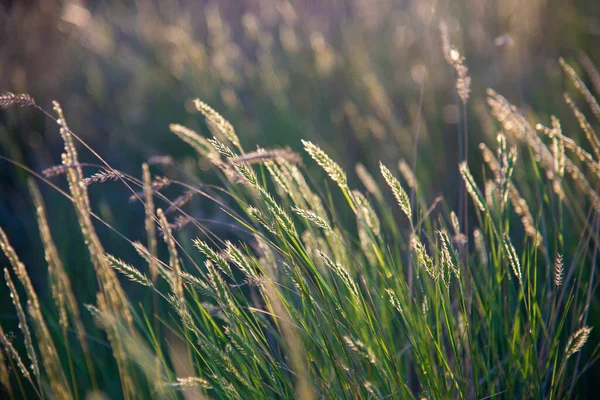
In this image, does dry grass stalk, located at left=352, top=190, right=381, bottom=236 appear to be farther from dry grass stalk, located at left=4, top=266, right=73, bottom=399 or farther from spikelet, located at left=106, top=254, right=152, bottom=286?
dry grass stalk, located at left=4, top=266, right=73, bottom=399

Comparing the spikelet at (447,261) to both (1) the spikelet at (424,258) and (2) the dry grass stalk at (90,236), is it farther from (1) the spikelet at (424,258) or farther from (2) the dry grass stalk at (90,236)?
(2) the dry grass stalk at (90,236)

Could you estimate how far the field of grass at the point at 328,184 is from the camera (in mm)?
1240

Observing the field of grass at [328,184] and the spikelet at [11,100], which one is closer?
the spikelet at [11,100]

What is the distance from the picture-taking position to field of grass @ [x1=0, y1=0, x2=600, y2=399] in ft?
4.07

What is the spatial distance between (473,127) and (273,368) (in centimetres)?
208

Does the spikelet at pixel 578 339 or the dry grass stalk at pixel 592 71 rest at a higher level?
the dry grass stalk at pixel 592 71

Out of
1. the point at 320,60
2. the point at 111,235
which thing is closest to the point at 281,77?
the point at 320,60

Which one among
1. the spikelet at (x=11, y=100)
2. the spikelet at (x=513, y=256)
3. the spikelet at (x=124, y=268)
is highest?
the spikelet at (x=11, y=100)

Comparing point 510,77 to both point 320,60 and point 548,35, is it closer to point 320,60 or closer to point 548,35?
point 548,35

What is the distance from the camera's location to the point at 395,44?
11.3 feet

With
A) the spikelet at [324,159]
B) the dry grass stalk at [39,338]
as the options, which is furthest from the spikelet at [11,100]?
the spikelet at [324,159]

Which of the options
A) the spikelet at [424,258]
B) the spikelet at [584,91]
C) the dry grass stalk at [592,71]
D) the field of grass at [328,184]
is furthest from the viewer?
the dry grass stalk at [592,71]

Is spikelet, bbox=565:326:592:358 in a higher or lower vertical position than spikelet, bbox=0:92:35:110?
lower

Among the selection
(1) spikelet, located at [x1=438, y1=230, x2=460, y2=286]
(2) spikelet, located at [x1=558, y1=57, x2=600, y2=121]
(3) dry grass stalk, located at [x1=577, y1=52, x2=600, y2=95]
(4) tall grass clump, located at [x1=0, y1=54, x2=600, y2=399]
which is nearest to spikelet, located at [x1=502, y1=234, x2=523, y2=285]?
(4) tall grass clump, located at [x1=0, y1=54, x2=600, y2=399]
